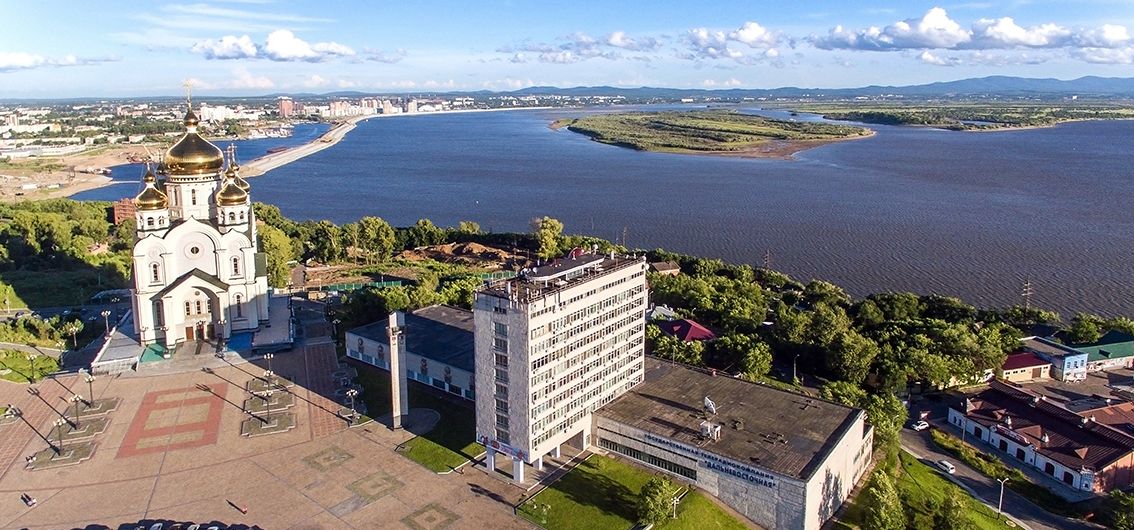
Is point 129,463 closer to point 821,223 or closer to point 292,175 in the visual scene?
point 821,223

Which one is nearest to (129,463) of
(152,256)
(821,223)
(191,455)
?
(191,455)

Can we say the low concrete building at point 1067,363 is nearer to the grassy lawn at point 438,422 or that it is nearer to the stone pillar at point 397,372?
the grassy lawn at point 438,422

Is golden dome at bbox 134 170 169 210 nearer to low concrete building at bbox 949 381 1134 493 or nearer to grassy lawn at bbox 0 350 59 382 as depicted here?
grassy lawn at bbox 0 350 59 382

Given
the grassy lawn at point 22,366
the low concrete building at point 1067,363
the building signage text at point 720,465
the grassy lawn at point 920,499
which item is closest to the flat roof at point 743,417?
the building signage text at point 720,465

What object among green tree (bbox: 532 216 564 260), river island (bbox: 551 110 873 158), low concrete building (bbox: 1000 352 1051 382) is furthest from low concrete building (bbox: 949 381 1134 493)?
river island (bbox: 551 110 873 158)

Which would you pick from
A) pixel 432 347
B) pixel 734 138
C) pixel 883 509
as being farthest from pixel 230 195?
pixel 734 138
